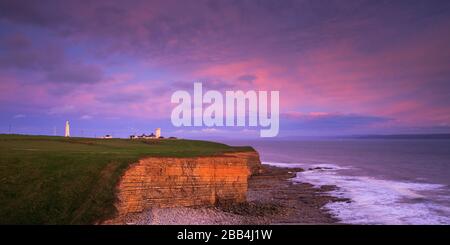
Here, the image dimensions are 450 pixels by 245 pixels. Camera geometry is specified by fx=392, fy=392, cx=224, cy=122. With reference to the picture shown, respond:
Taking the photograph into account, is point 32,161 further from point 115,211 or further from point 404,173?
point 404,173

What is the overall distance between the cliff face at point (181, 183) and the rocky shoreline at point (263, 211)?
33.2 inches

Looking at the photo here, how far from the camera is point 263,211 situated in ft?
105

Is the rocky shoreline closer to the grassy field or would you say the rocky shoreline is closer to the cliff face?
the cliff face

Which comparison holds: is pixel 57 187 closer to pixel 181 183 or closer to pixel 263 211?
pixel 181 183

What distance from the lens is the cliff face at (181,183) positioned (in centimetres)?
2617

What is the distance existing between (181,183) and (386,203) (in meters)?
19.7

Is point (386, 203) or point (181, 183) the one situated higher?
point (181, 183)

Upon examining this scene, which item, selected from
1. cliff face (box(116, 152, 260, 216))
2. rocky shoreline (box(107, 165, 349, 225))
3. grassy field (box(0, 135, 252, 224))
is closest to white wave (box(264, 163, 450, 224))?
rocky shoreline (box(107, 165, 349, 225))

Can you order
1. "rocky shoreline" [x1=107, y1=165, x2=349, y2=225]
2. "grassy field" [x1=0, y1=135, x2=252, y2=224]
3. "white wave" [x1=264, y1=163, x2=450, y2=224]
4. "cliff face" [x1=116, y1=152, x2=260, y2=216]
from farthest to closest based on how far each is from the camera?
"white wave" [x1=264, y1=163, x2=450, y2=224]
"cliff face" [x1=116, y1=152, x2=260, y2=216]
"rocky shoreline" [x1=107, y1=165, x2=349, y2=225]
"grassy field" [x1=0, y1=135, x2=252, y2=224]

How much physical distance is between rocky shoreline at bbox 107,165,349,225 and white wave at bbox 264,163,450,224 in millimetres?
1682

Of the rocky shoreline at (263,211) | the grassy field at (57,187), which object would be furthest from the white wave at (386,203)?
the grassy field at (57,187)

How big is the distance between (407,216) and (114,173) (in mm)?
22728

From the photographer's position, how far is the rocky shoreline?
2595 cm

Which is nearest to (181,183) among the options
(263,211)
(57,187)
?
(263,211)
